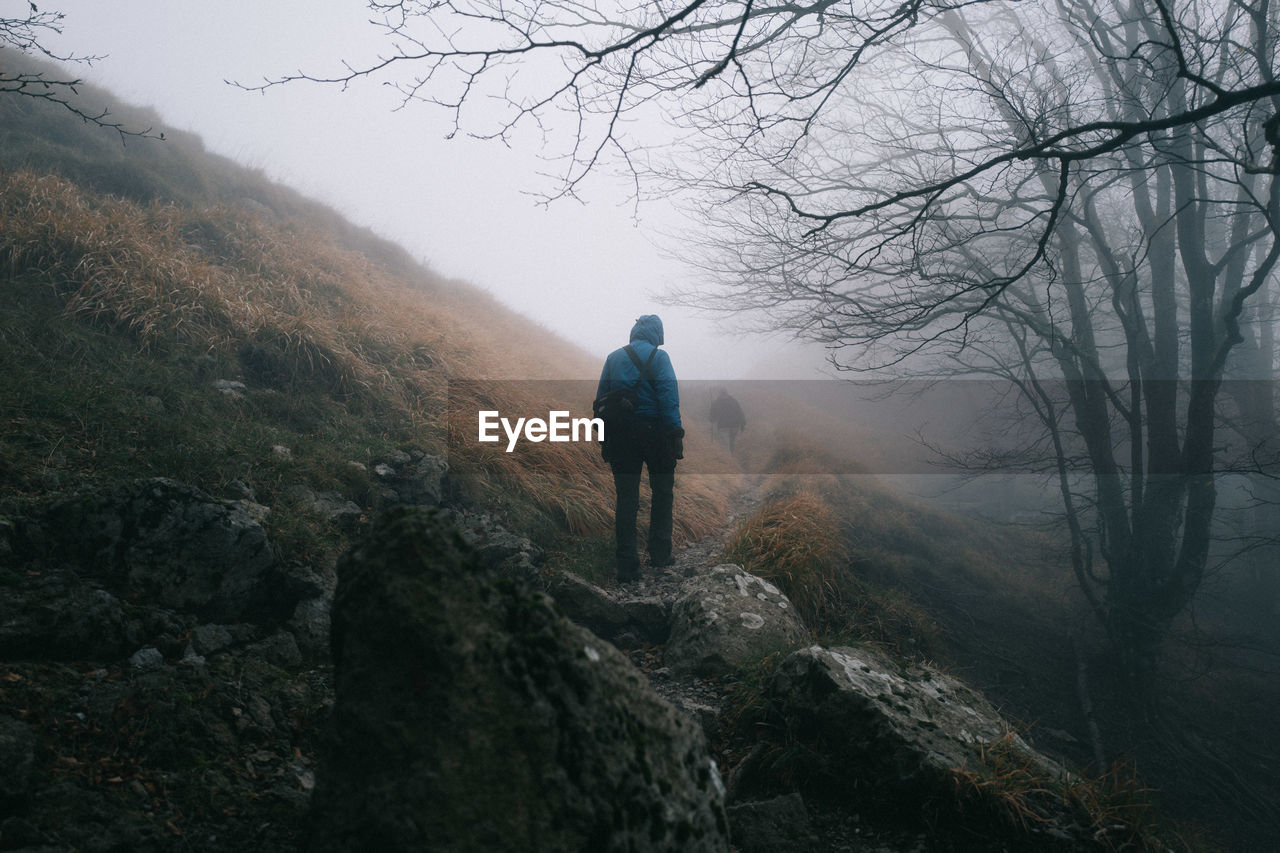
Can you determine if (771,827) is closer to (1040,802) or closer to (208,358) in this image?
(1040,802)

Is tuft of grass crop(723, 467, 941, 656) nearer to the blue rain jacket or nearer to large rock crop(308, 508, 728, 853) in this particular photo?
the blue rain jacket

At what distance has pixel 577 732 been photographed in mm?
1452

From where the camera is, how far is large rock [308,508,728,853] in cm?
127

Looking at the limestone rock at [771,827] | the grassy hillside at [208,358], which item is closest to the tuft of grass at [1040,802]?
the limestone rock at [771,827]

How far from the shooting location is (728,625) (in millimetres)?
3969

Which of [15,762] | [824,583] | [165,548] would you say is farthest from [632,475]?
[15,762]

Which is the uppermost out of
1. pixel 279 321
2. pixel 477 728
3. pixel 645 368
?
pixel 279 321

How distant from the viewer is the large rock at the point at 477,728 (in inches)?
50.1

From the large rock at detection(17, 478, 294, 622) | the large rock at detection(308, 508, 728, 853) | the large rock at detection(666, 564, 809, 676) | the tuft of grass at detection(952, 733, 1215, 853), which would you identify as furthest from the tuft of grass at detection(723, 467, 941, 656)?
the large rock at detection(17, 478, 294, 622)

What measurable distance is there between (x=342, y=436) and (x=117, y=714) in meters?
3.86

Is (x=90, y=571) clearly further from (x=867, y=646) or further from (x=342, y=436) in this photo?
(x=867, y=646)

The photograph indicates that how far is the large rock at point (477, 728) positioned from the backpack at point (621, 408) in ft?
11.4

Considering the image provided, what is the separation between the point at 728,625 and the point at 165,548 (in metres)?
3.32

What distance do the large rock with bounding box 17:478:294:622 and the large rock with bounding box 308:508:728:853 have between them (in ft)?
5.89
